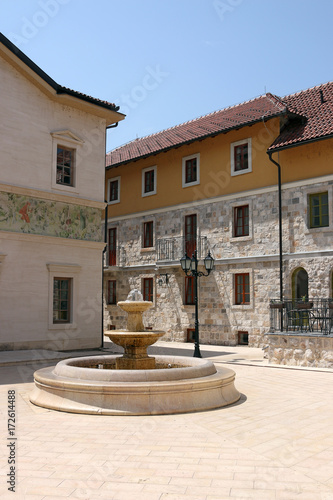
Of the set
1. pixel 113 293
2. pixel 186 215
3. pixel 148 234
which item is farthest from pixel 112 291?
pixel 186 215

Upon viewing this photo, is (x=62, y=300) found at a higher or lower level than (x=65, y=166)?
lower

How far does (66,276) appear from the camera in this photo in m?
16.2

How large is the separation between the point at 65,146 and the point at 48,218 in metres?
2.63

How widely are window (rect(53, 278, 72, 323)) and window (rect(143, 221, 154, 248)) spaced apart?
8.36 m

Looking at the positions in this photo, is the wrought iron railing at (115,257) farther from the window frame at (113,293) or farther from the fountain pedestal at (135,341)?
the fountain pedestal at (135,341)

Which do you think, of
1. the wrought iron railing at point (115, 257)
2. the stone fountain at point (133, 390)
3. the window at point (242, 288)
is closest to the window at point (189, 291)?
the window at point (242, 288)

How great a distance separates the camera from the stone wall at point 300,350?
12.9 m

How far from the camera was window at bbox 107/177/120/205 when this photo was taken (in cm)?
2648

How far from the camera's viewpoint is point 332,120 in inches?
696

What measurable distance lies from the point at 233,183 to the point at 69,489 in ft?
57.2

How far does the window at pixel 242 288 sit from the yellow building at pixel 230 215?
0.04 metres

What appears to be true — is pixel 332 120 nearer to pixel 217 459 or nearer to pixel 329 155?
pixel 329 155

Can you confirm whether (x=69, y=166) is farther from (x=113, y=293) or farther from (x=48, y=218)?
(x=113, y=293)

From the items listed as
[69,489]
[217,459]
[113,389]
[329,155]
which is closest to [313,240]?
[329,155]
